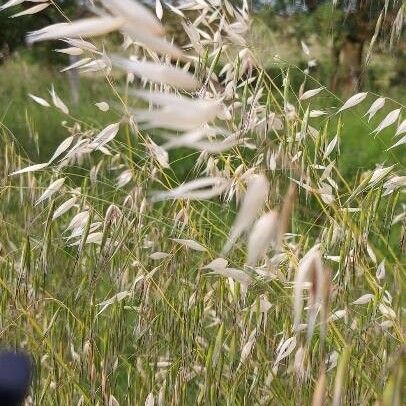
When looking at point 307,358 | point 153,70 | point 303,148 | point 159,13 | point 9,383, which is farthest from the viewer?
point 159,13

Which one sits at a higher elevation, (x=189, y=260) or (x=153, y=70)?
(x=153, y=70)

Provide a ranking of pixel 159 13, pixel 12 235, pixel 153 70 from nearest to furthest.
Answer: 1. pixel 153 70
2. pixel 159 13
3. pixel 12 235

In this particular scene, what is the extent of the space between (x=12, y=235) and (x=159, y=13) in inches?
30.5

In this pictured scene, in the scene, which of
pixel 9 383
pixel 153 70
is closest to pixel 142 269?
pixel 153 70

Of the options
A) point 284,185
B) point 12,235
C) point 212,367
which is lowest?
point 12,235

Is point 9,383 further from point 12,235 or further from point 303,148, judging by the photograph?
point 12,235

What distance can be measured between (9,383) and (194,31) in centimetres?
94

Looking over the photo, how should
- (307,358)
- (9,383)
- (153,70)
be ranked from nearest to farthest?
(9,383) → (153,70) → (307,358)

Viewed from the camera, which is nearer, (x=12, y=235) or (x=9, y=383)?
(x=9, y=383)

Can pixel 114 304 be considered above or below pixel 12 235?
above

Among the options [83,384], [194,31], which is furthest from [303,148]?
[83,384]

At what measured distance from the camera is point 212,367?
1152 mm

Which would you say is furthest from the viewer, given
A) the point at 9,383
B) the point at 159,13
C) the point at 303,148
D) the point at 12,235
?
the point at 12,235

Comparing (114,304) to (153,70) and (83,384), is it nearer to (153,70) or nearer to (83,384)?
(83,384)
